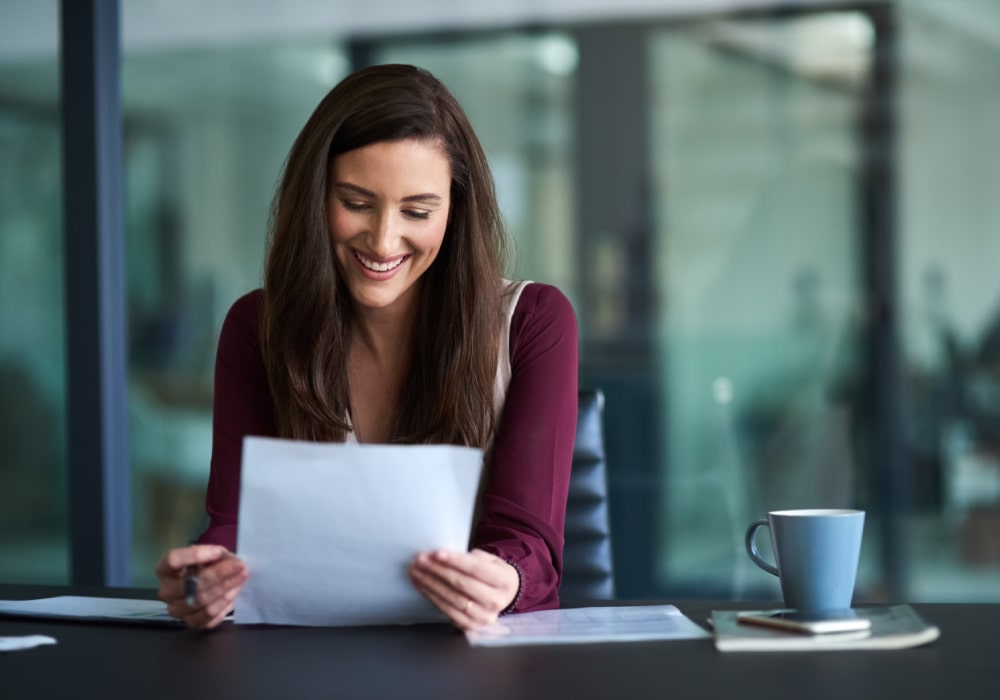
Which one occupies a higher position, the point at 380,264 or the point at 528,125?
the point at 528,125

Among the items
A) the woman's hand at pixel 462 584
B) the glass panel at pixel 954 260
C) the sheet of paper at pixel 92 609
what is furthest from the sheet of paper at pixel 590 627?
the glass panel at pixel 954 260

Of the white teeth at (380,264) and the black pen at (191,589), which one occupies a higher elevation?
the white teeth at (380,264)

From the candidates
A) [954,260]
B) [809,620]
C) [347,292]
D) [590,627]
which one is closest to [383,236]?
[347,292]

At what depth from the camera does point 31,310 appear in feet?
13.0

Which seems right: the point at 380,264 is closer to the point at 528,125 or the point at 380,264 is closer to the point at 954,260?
the point at 528,125

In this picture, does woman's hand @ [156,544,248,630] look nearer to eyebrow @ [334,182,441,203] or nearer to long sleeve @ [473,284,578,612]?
long sleeve @ [473,284,578,612]

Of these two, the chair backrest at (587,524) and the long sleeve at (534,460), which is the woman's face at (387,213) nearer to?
the long sleeve at (534,460)

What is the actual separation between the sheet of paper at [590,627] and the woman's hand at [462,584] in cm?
2

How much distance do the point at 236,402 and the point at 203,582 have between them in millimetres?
535

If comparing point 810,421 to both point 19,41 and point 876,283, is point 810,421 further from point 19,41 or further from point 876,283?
point 19,41

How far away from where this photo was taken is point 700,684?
3.11ft

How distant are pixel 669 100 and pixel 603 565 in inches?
94.3

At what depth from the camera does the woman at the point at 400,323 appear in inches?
61.9

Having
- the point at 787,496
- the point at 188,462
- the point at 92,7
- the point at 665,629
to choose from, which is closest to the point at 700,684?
the point at 665,629
